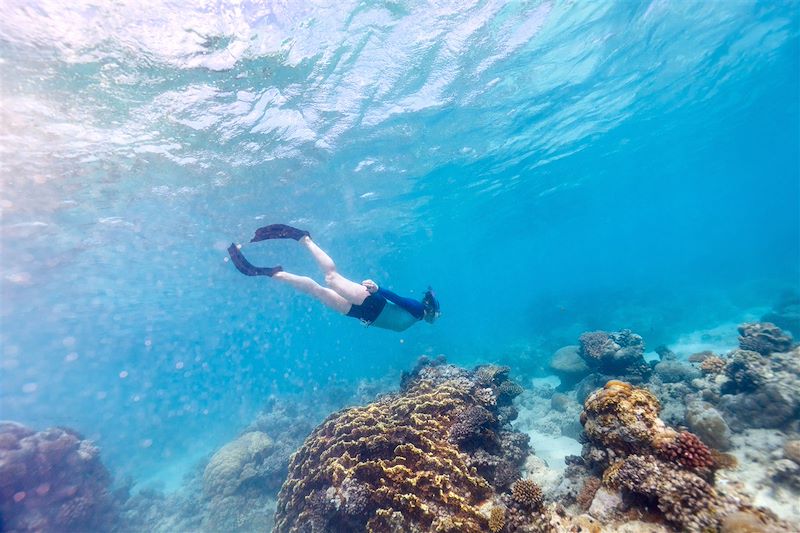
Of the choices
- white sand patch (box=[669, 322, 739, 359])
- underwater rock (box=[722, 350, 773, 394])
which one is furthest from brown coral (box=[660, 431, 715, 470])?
white sand patch (box=[669, 322, 739, 359])

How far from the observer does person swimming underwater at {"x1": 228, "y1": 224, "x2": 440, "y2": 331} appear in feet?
26.0

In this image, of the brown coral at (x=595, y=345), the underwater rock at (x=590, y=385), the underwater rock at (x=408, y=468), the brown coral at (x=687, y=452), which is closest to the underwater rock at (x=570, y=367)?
the underwater rock at (x=590, y=385)

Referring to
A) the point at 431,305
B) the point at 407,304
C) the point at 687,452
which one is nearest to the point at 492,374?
the point at 431,305

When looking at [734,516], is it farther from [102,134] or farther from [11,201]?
[11,201]

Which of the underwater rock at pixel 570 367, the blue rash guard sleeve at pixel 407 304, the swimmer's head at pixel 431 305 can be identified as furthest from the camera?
the underwater rock at pixel 570 367

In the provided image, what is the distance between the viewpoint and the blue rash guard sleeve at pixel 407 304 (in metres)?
8.57

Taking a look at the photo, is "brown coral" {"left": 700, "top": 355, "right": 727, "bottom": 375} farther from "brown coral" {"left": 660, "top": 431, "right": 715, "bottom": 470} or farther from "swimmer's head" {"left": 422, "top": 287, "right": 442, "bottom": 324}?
"swimmer's head" {"left": 422, "top": 287, "right": 442, "bottom": 324}

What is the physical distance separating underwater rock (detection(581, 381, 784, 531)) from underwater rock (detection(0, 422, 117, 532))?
621 inches

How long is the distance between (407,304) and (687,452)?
19.1 ft

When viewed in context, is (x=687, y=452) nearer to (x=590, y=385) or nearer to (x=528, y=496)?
(x=528, y=496)

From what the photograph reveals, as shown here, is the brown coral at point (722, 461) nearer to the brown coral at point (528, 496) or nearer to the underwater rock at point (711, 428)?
the brown coral at point (528, 496)

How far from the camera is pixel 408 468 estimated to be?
208 inches

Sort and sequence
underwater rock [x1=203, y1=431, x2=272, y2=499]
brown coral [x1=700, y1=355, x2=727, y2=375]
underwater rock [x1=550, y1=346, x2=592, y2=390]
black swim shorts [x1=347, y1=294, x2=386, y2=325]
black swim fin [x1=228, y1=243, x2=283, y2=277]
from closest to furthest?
black swim fin [x1=228, y1=243, x2=283, y2=277] < brown coral [x1=700, y1=355, x2=727, y2=375] < black swim shorts [x1=347, y1=294, x2=386, y2=325] < underwater rock [x1=203, y1=431, x2=272, y2=499] < underwater rock [x1=550, y1=346, x2=592, y2=390]

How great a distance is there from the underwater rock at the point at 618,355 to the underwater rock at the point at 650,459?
6331 millimetres
